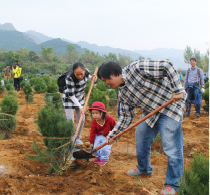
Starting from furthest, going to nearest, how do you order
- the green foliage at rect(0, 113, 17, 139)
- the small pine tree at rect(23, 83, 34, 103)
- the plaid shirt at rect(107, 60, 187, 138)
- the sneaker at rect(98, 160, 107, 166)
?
the small pine tree at rect(23, 83, 34, 103) → the green foliage at rect(0, 113, 17, 139) → the sneaker at rect(98, 160, 107, 166) → the plaid shirt at rect(107, 60, 187, 138)

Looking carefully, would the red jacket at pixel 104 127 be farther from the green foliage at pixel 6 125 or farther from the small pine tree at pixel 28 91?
the small pine tree at pixel 28 91

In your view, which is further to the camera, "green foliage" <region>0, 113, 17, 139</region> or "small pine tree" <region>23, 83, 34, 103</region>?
"small pine tree" <region>23, 83, 34, 103</region>

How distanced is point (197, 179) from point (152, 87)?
1.07m

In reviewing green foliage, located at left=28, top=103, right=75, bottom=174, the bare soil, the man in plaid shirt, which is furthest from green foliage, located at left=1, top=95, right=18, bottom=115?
the man in plaid shirt

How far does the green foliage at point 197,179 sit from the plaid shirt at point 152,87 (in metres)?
0.76

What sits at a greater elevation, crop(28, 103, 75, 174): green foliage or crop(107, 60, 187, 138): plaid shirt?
crop(107, 60, 187, 138): plaid shirt

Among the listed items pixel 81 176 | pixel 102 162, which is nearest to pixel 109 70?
pixel 81 176

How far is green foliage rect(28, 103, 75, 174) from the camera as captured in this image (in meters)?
2.78

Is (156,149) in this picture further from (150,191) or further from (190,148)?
(150,191)

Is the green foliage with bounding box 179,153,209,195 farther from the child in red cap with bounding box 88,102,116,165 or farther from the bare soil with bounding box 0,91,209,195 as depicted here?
the child in red cap with bounding box 88,102,116,165

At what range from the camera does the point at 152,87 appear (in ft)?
7.58

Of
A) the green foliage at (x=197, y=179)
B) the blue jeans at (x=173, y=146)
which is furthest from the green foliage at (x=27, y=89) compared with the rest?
the green foliage at (x=197, y=179)

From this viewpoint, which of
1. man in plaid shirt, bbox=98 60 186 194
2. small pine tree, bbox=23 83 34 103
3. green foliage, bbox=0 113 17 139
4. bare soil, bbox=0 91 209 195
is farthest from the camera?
small pine tree, bbox=23 83 34 103

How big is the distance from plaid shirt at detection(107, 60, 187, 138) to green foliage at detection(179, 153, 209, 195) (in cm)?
76
